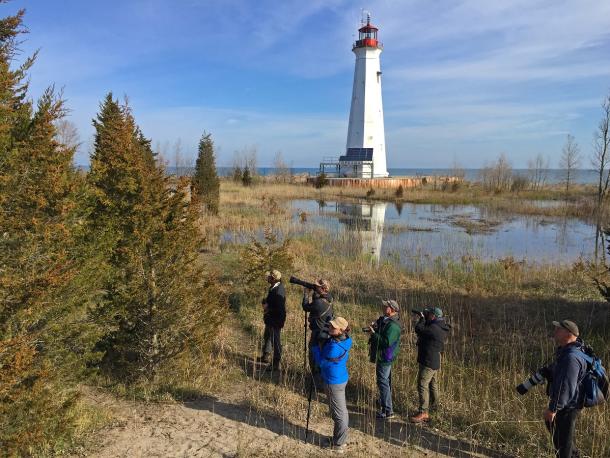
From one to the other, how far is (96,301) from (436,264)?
12.3 m

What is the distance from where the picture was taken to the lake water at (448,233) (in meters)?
18.1

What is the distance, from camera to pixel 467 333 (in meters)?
9.69

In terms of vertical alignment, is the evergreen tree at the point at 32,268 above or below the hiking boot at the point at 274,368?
above

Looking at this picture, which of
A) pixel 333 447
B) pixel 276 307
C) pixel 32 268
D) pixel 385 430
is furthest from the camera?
pixel 276 307

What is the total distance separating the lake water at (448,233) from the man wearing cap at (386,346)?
32.5 ft

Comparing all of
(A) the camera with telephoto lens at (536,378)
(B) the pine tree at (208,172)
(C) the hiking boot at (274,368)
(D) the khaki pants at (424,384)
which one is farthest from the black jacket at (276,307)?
(B) the pine tree at (208,172)

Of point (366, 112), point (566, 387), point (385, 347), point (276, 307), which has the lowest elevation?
point (385, 347)

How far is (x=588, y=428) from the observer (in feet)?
18.7

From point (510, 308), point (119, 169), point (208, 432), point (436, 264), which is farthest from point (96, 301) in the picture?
point (436, 264)

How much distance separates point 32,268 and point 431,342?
487cm

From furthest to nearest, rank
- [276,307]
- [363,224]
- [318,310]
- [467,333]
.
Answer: [363,224] → [467,333] → [276,307] → [318,310]

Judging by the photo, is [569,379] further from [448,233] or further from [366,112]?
[366,112]

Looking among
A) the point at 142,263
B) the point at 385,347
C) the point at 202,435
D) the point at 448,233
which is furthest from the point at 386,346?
the point at 448,233

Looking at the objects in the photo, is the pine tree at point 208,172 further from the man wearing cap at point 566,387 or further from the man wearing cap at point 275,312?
the man wearing cap at point 566,387
